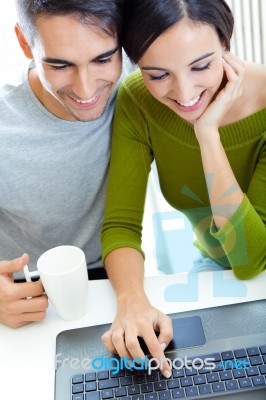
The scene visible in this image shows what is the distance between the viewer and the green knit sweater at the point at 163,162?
1.05 meters

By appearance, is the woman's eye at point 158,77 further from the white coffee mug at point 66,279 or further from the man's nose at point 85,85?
the white coffee mug at point 66,279

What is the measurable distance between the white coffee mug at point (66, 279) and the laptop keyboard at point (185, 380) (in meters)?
0.14

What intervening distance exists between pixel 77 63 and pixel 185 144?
1.09 ft

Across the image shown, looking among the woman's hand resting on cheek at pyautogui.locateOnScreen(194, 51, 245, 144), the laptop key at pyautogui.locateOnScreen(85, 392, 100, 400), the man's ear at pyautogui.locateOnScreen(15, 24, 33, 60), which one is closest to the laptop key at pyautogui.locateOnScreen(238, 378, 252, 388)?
the laptop key at pyautogui.locateOnScreen(85, 392, 100, 400)

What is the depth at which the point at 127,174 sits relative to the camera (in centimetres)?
111

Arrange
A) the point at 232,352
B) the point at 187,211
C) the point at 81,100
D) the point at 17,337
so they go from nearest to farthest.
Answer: the point at 232,352, the point at 17,337, the point at 81,100, the point at 187,211

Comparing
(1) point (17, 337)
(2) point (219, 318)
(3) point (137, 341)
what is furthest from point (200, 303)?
(1) point (17, 337)

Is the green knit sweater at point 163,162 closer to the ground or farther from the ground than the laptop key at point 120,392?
farther from the ground

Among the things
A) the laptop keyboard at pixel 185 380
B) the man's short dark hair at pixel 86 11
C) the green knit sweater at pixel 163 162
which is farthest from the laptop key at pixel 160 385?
the man's short dark hair at pixel 86 11

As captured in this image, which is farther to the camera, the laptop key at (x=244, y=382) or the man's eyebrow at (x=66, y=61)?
the man's eyebrow at (x=66, y=61)

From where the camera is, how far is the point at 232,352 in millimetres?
776

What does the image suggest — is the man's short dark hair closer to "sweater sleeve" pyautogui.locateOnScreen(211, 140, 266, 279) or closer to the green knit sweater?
the green knit sweater

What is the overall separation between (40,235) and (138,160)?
343 millimetres

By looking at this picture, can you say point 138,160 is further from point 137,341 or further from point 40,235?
point 137,341
